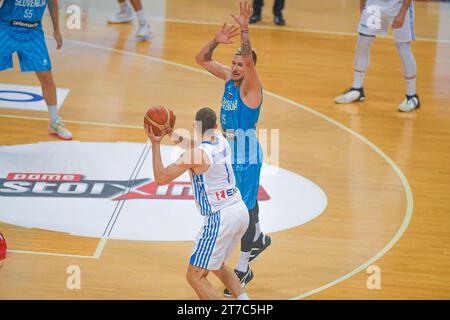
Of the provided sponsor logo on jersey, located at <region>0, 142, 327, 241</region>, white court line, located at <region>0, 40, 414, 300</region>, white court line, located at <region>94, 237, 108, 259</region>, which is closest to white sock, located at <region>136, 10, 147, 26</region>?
white court line, located at <region>0, 40, 414, 300</region>

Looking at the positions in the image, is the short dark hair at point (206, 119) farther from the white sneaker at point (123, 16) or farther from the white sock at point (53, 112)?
the white sneaker at point (123, 16)

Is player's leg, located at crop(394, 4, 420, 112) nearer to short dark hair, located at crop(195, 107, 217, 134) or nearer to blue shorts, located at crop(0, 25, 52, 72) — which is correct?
blue shorts, located at crop(0, 25, 52, 72)

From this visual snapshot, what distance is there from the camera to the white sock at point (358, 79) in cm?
1200

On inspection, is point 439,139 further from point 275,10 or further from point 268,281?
point 275,10

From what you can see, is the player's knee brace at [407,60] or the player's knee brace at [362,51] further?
the player's knee brace at [362,51]

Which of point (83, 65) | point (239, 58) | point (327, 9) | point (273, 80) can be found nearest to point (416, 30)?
point (327, 9)

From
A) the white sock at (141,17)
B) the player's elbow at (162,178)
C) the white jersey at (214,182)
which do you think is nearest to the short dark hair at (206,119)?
the white jersey at (214,182)

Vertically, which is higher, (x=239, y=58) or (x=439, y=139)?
(x=239, y=58)

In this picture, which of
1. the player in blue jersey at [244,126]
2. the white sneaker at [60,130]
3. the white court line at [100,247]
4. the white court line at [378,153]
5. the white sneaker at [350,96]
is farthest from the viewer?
the white sneaker at [350,96]

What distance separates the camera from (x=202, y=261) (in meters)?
6.73

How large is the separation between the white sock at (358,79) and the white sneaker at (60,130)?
3974mm

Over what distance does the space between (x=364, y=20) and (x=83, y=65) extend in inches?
163

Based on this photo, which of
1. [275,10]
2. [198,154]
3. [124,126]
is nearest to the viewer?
[198,154]

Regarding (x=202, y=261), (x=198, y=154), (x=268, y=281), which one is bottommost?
(x=268, y=281)
